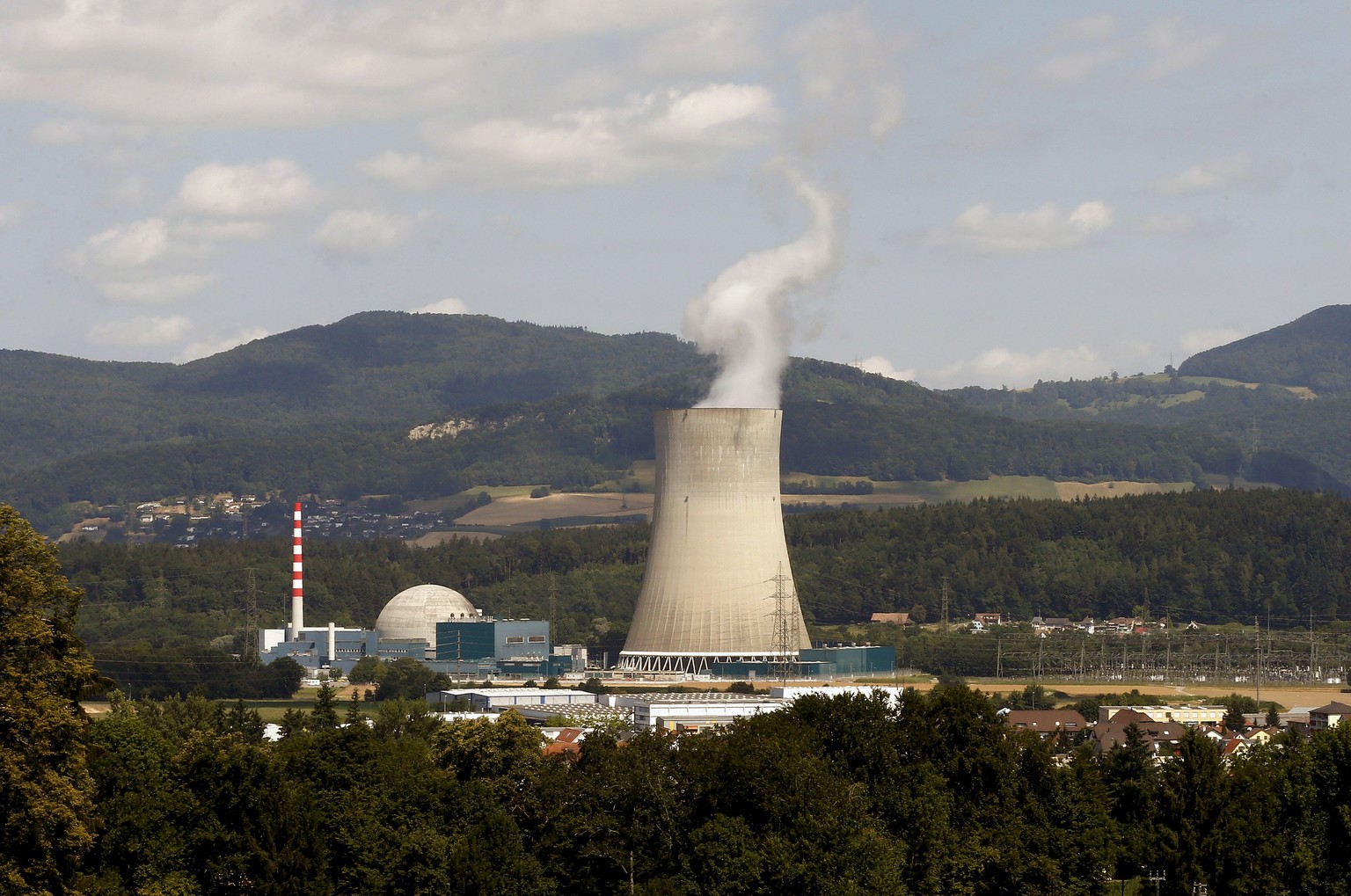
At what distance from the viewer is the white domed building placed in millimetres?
113562

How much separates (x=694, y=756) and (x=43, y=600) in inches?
512

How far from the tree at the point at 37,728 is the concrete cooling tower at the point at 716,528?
42951mm

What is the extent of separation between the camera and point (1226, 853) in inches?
1515

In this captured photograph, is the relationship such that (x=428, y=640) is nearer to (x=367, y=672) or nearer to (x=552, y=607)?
(x=552, y=607)

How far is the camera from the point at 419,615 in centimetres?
11425

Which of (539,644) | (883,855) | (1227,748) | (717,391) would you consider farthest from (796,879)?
(539,644)

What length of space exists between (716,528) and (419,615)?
42.8 m

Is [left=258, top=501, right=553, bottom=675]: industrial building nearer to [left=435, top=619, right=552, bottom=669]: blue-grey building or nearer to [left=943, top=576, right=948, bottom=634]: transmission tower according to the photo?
[left=435, top=619, right=552, bottom=669]: blue-grey building

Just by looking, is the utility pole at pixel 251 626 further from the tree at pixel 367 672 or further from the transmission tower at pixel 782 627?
the transmission tower at pixel 782 627

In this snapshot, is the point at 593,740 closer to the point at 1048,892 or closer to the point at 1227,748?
A: the point at 1048,892

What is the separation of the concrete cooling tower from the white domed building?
36.3 m

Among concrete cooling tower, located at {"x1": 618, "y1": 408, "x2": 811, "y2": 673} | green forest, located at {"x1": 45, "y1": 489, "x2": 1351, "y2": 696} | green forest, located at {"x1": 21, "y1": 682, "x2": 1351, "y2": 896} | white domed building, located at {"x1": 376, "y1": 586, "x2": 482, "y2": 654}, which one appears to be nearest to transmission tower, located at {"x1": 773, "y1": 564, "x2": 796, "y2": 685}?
concrete cooling tower, located at {"x1": 618, "y1": 408, "x2": 811, "y2": 673}

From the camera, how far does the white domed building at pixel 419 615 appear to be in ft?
373

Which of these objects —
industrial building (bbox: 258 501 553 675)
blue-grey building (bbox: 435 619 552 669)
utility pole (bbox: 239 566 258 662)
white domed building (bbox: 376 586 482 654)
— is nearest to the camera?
industrial building (bbox: 258 501 553 675)
